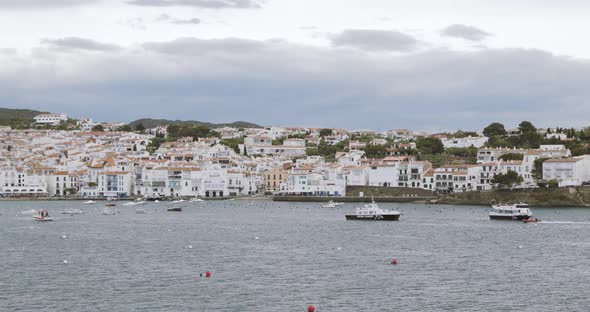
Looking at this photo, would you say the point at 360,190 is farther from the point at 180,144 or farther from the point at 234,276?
the point at 234,276

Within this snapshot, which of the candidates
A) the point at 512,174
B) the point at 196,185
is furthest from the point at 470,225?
the point at 196,185

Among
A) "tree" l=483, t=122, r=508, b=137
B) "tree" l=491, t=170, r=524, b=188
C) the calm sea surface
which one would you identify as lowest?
the calm sea surface

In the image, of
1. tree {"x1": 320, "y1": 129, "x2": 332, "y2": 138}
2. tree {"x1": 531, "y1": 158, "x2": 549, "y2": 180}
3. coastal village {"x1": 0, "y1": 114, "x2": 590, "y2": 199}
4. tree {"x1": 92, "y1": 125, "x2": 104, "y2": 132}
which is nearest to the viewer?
coastal village {"x1": 0, "y1": 114, "x2": 590, "y2": 199}

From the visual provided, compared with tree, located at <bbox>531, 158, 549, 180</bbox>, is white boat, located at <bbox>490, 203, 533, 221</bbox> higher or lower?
lower

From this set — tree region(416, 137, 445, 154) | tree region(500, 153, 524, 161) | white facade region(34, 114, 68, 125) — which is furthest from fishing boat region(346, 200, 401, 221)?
white facade region(34, 114, 68, 125)

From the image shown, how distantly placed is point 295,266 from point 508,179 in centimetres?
5468

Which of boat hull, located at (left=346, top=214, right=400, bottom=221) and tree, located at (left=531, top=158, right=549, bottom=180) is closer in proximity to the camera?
boat hull, located at (left=346, top=214, right=400, bottom=221)

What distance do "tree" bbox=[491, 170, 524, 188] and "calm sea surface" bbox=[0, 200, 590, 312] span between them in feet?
88.0

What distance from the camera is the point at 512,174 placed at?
8494 centimetres

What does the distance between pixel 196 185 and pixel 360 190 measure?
20.6 meters

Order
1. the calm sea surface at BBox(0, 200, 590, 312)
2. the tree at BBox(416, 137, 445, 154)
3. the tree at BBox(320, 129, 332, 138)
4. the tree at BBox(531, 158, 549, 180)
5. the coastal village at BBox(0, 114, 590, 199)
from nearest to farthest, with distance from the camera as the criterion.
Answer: the calm sea surface at BBox(0, 200, 590, 312), the coastal village at BBox(0, 114, 590, 199), the tree at BBox(531, 158, 549, 180), the tree at BBox(416, 137, 445, 154), the tree at BBox(320, 129, 332, 138)

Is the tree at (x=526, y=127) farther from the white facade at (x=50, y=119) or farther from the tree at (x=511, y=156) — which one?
the white facade at (x=50, y=119)

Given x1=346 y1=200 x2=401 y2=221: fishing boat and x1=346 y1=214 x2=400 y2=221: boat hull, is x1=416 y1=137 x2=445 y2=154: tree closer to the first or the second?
x1=346 y1=200 x2=401 y2=221: fishing boat

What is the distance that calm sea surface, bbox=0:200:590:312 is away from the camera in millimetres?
26609
